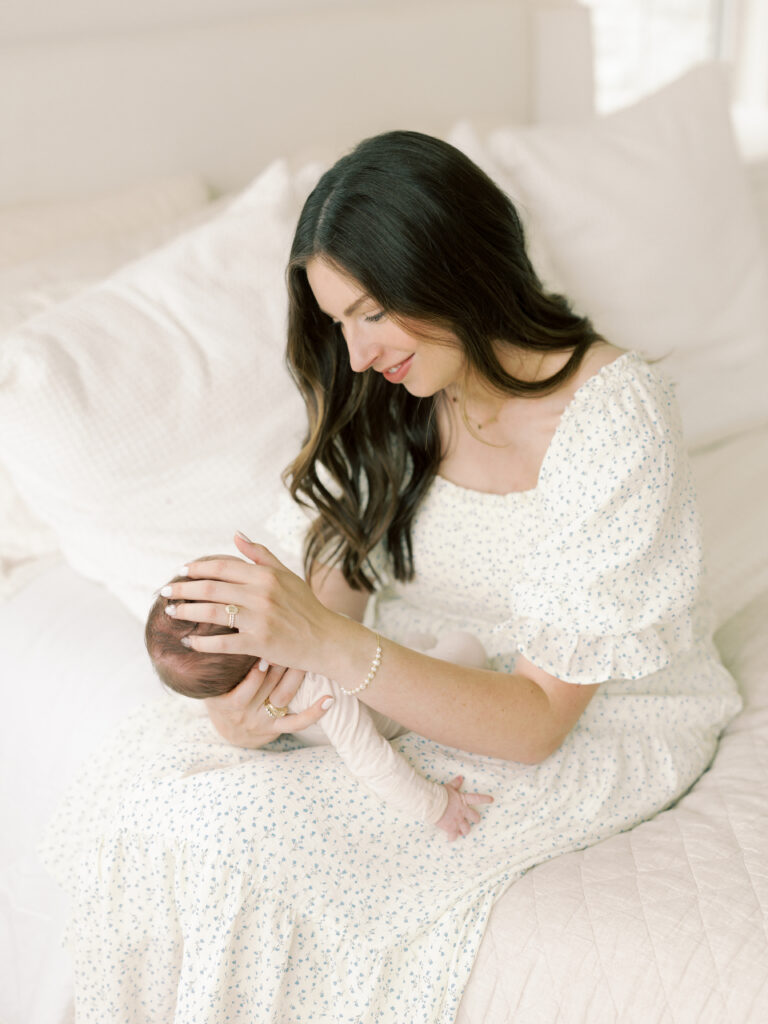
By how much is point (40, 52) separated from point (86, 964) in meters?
1.46

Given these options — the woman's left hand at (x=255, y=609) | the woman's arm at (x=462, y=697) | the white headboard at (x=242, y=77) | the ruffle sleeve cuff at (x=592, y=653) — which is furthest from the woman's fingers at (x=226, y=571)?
the white headboard at (x=242, y=77)

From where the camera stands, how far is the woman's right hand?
1.17m

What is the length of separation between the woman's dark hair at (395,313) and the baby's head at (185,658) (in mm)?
336

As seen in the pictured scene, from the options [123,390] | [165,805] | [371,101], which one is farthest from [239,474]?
[371,101]

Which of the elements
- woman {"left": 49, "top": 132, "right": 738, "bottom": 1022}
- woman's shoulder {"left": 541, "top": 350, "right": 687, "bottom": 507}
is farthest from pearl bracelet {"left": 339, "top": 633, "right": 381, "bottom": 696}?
woman's shoulder {"left": 541, "top": 350, "right": 687, "bottom": 507}

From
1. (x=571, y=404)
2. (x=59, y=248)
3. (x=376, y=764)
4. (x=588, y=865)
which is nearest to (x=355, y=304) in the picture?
(x=571, y=404)

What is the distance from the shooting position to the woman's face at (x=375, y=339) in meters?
1.16

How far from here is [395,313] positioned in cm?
116

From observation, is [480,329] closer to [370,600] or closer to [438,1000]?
[370,600]

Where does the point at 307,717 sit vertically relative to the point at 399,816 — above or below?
above

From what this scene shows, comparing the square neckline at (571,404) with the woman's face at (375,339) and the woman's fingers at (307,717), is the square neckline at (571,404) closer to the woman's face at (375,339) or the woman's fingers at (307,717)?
the woman's face at (375,339)

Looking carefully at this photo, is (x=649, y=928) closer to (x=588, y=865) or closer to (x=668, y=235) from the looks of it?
(x=588, y=865)

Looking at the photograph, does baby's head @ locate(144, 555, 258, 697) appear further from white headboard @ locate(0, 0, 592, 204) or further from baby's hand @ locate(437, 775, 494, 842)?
white headboard @ locate(0, 0, 592, 204)

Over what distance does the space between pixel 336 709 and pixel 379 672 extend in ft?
0.25
